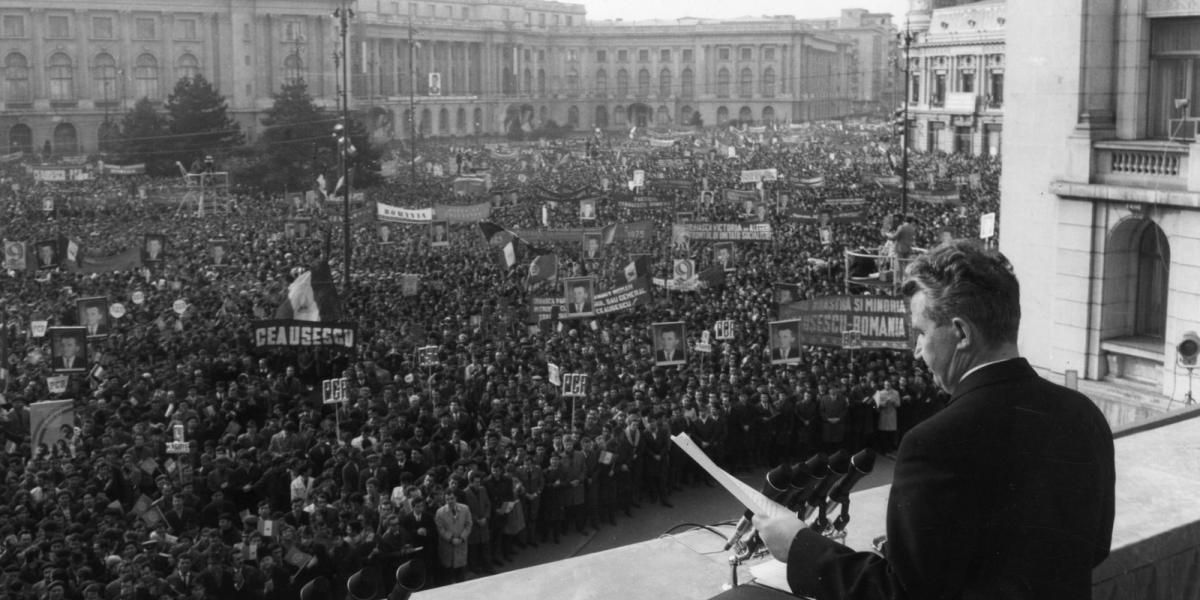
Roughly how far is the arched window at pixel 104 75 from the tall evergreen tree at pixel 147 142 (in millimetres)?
26921

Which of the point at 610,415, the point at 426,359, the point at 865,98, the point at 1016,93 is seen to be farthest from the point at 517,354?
the point at 865,98

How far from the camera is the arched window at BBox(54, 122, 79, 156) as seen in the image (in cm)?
8530

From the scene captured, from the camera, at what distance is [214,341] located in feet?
67.3

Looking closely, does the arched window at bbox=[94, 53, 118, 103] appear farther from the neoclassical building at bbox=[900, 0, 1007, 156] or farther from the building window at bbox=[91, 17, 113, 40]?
the neoclassical building at bbox=[900, 0, 1007, 156]

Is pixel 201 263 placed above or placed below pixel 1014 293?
below

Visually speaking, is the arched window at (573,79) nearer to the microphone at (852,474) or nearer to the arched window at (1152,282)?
the arched window at (1152,282)

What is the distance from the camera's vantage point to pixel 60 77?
285ft

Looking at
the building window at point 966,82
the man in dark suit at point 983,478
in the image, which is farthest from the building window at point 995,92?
the man in dark suit at point 983,478

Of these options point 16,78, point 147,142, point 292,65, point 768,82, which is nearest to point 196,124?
point 147,142

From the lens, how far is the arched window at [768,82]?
5394 inches

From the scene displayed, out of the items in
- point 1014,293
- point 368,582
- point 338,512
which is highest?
point 1014,293

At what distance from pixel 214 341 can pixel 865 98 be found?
164m

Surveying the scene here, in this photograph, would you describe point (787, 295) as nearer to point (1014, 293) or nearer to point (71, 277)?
point (71, 277)

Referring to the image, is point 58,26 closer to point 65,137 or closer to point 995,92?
point 65,137
